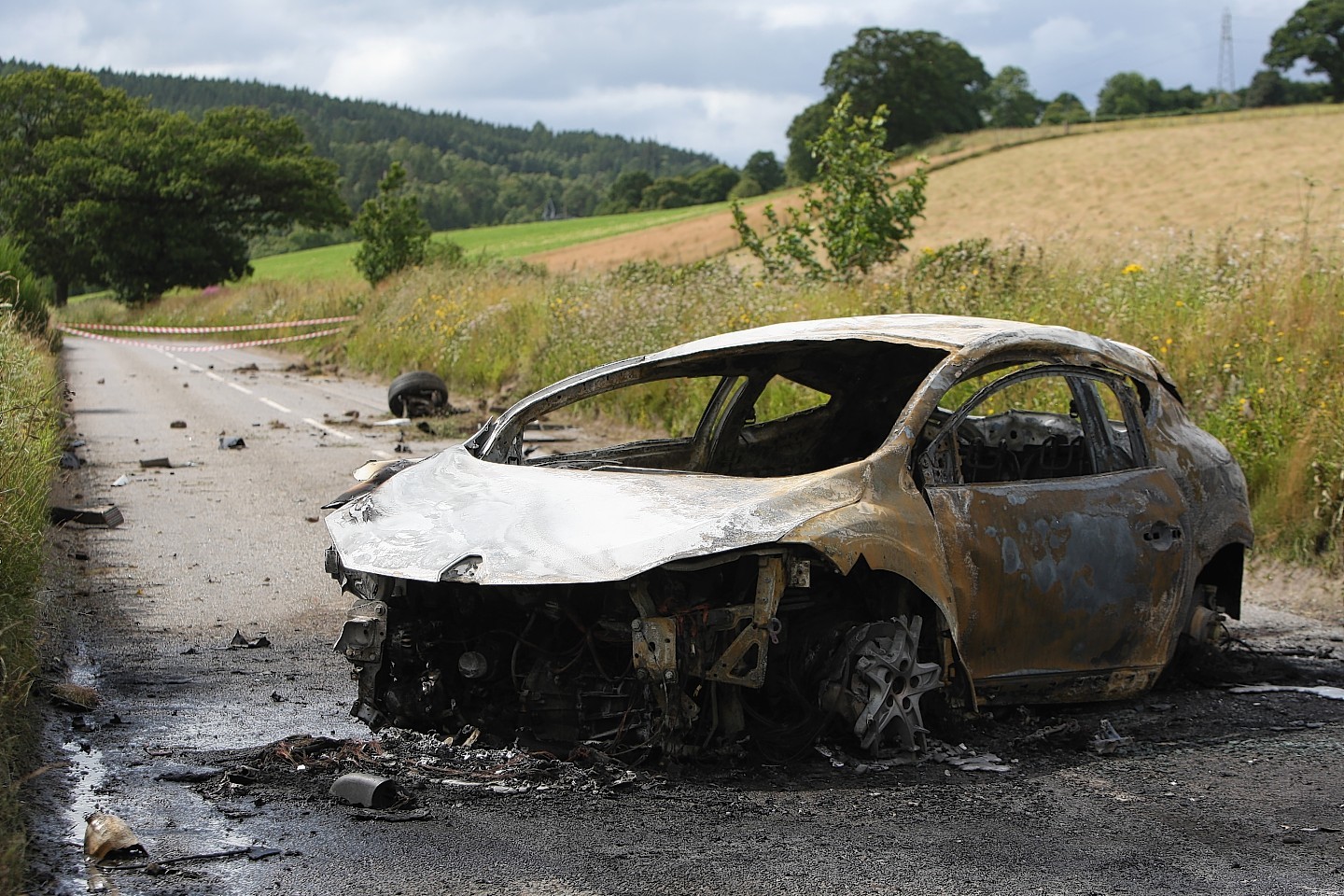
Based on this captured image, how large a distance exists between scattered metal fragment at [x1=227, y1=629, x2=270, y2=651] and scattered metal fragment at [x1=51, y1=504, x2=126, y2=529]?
141 inches

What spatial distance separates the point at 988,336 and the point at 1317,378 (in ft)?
16.2

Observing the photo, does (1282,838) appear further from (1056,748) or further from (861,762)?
(861,762)

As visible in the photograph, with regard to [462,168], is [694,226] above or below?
below

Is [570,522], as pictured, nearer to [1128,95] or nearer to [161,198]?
[161,198]

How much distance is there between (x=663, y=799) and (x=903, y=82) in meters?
95.8

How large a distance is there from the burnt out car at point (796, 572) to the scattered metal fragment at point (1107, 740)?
174 millimetres

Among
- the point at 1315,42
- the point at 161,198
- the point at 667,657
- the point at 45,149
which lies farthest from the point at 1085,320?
the point at 1315,42

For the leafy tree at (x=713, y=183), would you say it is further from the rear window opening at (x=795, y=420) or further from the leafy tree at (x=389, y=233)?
the rear window opening at (x=795, y=420)

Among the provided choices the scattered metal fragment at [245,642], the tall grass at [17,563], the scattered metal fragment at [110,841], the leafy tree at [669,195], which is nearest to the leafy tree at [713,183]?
the leafy tree at [669,195]

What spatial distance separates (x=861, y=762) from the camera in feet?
15.9

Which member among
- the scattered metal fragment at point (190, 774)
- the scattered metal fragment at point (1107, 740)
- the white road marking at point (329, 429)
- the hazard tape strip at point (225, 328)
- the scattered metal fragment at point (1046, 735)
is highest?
the hazard tape strip at point (225, 328)

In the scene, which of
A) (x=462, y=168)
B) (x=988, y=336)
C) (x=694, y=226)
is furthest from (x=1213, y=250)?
(x=462, y=168)

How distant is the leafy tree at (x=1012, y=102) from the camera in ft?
438

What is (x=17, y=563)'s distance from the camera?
652 cm
